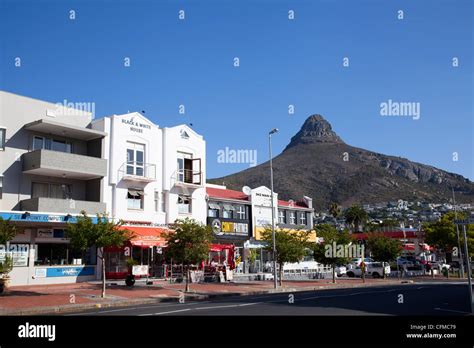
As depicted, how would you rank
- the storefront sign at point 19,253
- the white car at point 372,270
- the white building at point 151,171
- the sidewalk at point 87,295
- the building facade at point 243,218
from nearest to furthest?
the sidewalk at point 87,295 < the storefront sign at point 19,253 < the white building at point 151,171 < the building facade at point 243,218 < the white car at point 372,270

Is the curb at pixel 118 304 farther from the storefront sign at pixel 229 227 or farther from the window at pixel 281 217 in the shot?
the window at pixel 281 217

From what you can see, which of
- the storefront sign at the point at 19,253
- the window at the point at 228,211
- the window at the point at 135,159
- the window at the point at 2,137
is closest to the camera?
the storefront sign at the point at 19,253

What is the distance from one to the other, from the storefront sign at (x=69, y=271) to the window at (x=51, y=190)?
16.4 feet

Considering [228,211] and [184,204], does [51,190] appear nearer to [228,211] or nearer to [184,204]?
[184,204]

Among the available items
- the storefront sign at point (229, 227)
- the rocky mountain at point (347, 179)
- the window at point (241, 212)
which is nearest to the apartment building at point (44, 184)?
the storefront sign at point (229, 227)

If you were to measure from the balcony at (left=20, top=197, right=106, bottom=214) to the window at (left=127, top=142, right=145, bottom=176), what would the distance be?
4.36 m

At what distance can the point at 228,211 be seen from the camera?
1905 inches

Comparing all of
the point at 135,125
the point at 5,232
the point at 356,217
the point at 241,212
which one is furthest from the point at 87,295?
the point at 356,217

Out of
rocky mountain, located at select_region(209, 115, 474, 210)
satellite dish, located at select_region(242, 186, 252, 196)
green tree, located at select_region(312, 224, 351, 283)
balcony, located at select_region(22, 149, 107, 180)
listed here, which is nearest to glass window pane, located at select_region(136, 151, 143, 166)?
balcony, located at select_region(22, 149, 107, 180)

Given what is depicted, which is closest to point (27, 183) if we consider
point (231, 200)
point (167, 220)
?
point (167, 220)

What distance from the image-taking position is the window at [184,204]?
41603 mm

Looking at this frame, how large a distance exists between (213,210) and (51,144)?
1716cm

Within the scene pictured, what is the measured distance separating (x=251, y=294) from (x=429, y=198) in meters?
146

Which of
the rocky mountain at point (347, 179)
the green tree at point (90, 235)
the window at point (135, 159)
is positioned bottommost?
the green tree at point (90, 235)
